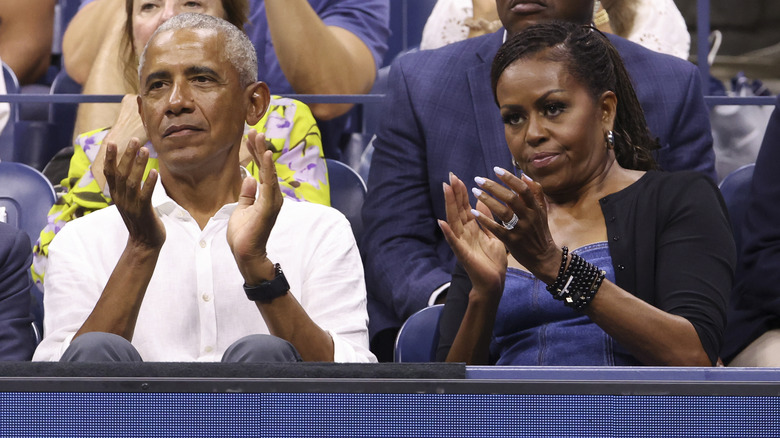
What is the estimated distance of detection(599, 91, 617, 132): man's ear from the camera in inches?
69.9

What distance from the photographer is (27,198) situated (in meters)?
2.23

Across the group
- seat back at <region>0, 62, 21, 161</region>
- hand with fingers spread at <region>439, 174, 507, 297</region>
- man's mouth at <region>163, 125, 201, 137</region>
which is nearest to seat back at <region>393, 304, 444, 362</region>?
hand with fingers spread at <region>439, 174, 507, 297</region>

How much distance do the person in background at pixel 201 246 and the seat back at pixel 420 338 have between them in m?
0.07

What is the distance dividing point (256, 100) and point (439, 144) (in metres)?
0.40

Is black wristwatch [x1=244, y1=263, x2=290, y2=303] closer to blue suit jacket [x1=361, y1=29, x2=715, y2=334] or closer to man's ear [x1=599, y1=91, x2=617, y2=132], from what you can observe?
blue suit jacket [x1=361, y1=29, x2=715, y2=334]

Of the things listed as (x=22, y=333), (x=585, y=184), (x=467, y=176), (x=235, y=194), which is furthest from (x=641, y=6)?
(x=22, y=333)

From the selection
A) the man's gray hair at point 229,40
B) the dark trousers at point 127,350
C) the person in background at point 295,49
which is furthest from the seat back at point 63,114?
the dark trousers at point 127,350

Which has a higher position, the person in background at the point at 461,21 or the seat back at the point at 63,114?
the person in background at the point at 461,21

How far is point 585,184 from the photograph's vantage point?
176 cm

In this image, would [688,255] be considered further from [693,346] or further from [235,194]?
[235,194]

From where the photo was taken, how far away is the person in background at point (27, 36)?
9.74 ft

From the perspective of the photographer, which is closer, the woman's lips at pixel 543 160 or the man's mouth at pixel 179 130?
the woman's lips at pixel 543 160

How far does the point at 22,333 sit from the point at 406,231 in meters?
0.74

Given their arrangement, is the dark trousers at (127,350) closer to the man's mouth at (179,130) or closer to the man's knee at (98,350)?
the man's knee at (98,350)
